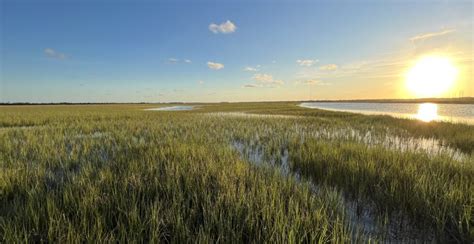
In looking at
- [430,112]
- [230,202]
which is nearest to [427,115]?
[430,112]

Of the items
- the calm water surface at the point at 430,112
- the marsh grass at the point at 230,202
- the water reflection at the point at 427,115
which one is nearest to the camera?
the marsh grass at the point at 230,202

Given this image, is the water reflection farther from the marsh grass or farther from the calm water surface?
the marsh grass

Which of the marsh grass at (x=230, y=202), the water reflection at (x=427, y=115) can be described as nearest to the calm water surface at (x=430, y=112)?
the water reflection at (x=427, y=115)

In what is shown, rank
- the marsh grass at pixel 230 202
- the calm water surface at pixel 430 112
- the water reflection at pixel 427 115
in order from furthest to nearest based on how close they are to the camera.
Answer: the calm water surface at pixel 430 112 < the water reflection at pixel 427 115 < the marsh grass at pixel 230 202

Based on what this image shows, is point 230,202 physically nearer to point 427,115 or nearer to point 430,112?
point 427,115

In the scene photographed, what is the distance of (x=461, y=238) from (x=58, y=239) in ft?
16.7

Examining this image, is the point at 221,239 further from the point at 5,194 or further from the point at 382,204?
the point at 5,194

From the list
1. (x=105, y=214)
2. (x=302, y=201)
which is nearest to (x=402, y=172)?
(x=302, y=201)

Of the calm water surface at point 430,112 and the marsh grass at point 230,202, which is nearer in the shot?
the marsh grass at point 230,202

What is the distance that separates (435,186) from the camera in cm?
356

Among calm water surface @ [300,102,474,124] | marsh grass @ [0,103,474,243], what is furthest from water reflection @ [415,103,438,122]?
marsh grass @ [0,103,474,243]

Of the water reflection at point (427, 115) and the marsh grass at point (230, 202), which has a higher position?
the marsh grass at point (230, 202)

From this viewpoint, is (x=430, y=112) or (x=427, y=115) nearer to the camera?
(x=427, y=115)

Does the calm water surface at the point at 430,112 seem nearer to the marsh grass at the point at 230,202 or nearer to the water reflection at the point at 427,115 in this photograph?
the water reflection at the point at 427,115
